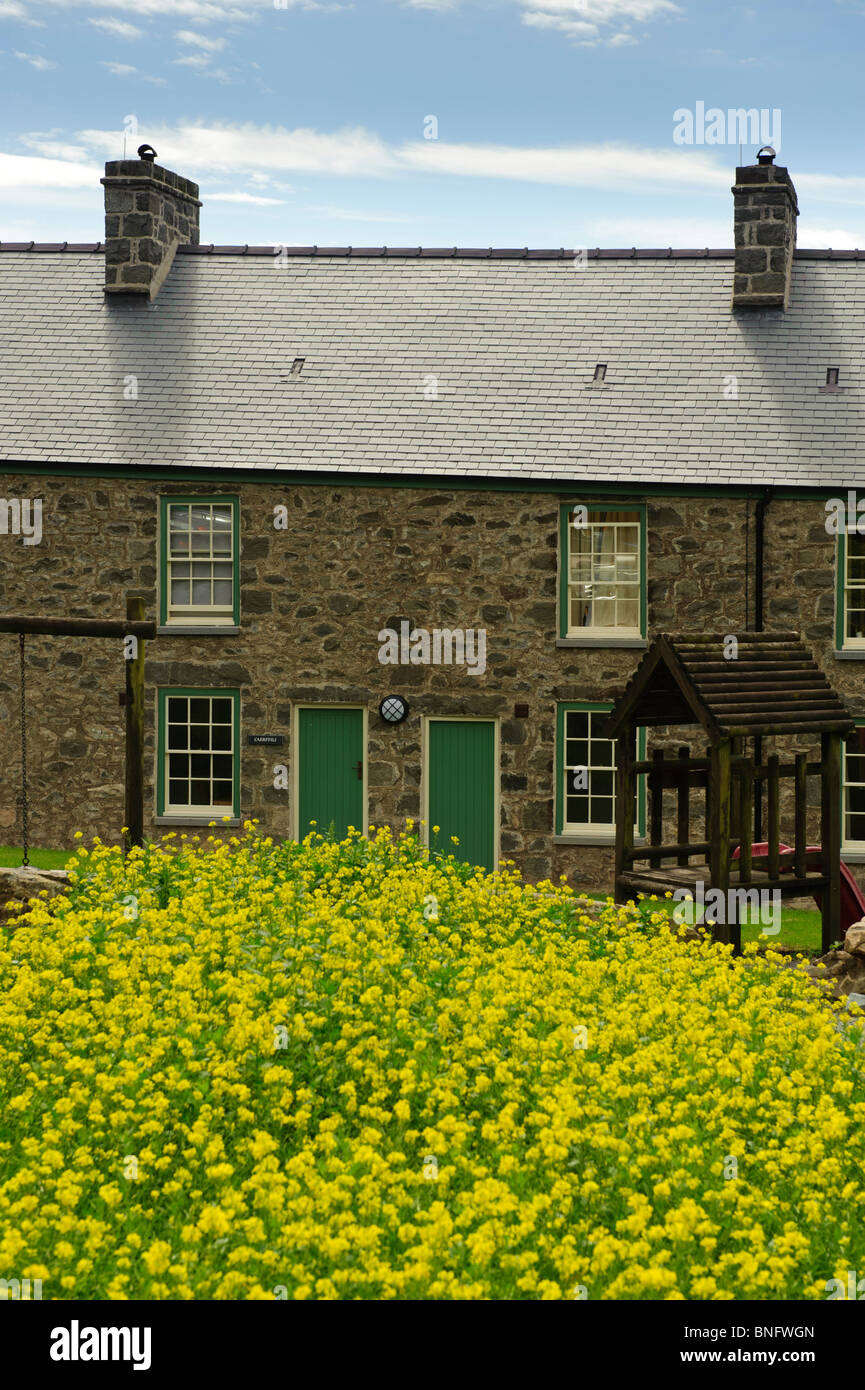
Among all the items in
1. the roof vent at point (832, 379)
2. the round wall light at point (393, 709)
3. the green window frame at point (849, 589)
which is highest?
the roof vent at point (832, 379)

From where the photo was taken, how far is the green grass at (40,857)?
18.0 m

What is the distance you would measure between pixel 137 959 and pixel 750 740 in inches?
420

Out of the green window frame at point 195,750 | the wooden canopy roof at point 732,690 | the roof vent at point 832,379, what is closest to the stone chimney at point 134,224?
the green window frame at point 195,750

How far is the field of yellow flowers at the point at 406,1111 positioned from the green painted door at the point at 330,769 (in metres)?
6.66

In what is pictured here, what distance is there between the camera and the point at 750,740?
747 inches

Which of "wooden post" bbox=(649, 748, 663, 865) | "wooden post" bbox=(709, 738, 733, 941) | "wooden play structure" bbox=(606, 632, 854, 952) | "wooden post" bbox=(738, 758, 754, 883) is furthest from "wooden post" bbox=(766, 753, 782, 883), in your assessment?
"wooden post" bbox=(649, 748, 663, 865)

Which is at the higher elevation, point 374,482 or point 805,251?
point 805,251

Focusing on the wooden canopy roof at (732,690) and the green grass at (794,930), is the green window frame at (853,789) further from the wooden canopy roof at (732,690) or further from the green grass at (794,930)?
the wooden canopy roof at (732,690)

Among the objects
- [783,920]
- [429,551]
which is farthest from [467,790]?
[783,920]

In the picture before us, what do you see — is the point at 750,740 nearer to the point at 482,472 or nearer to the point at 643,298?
the point at 482,472

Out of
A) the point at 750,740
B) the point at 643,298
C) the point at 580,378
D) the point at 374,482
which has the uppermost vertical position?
the point at 643,298

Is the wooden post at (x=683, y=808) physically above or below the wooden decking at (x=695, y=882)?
above

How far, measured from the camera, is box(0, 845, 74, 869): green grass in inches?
711
